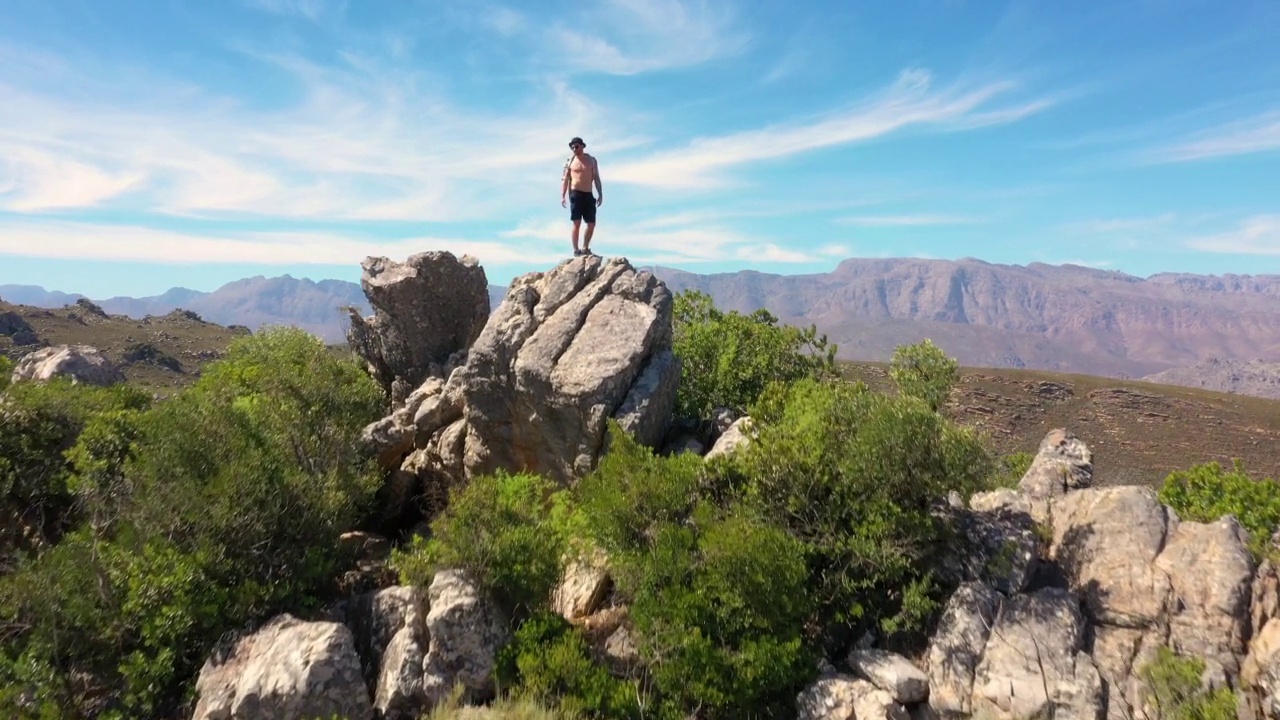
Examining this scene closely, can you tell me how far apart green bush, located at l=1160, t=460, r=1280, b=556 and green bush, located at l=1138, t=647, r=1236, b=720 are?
5.02 meters

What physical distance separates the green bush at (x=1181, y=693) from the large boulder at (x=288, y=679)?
47.3 ft

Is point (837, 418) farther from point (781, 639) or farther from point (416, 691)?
point (416, 691)

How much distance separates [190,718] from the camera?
13.4m

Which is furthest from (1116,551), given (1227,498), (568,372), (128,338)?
(128,338)

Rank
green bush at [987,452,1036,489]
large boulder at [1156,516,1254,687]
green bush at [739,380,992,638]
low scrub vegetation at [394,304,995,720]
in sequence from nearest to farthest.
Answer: large boulder at [1156,516,1254,687], low scrub vegetation at [394,304,995,720], green bush at [739,380,992,638], green bush at [987,452,1036,489]

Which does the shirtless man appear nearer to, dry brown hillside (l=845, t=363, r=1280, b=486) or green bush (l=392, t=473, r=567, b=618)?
green bush (l=392, t=473, r=567, b=618)

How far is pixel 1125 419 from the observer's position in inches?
4195

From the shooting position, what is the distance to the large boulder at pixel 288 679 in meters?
12.7

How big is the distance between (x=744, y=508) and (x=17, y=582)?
49.2ft

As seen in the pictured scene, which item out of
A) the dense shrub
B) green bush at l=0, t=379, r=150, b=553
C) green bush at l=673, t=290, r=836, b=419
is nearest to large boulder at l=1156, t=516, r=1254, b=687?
green bush at l=673, t=290, r=836, b=419

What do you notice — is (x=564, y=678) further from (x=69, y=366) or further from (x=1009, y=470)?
(x=69, y=366)

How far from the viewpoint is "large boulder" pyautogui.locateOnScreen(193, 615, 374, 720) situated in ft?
41.7

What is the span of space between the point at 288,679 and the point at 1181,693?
52.5ft

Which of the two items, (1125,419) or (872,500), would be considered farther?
(1125,419)
